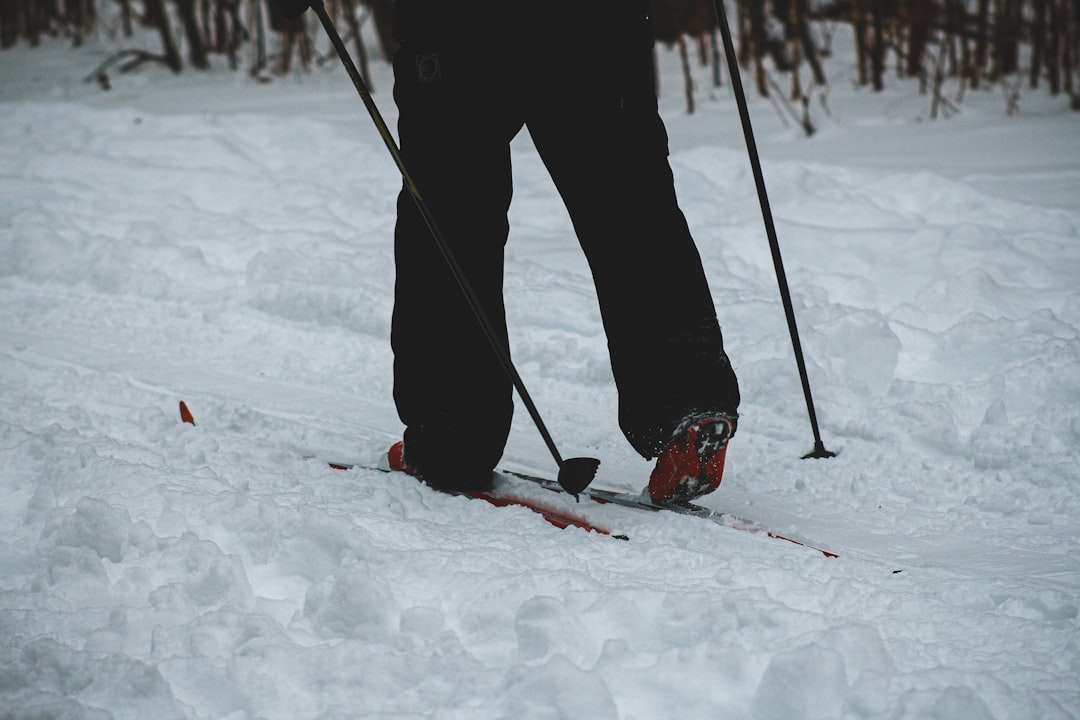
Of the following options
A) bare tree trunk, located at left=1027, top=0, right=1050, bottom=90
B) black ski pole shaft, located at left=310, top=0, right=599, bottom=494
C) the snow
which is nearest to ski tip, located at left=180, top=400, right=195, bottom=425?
the snow

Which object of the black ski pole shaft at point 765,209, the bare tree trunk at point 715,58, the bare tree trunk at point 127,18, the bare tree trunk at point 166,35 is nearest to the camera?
the black ski pole shaft at point 765,209

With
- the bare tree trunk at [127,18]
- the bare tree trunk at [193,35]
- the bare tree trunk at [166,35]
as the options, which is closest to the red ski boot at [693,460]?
the bare tree trunk at [166,35]

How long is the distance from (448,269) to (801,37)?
20.5ft

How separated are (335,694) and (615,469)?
1.22 meters

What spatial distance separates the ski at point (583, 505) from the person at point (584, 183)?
6 cm

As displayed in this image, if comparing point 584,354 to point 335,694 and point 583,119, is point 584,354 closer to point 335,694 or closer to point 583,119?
point 583,119

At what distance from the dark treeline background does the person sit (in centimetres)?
435

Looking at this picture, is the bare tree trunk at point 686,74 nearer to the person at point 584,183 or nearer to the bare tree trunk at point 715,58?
the bare tree trunk at point 715,58

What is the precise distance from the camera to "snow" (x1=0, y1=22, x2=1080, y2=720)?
137 cm

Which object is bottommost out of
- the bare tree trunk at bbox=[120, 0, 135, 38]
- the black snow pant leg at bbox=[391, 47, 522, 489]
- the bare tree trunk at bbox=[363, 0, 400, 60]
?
the black snow pant leg at bbox=[391, 47, 522, 489]

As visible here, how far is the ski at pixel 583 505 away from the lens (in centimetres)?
194

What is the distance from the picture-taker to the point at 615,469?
2.45 metres

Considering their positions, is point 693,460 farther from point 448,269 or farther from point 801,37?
point 801,37

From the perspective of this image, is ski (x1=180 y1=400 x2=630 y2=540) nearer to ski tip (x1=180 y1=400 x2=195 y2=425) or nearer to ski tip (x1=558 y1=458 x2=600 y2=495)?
ski tip (x1=558 y1=458 x2=600 y2=495)
